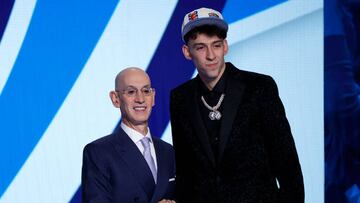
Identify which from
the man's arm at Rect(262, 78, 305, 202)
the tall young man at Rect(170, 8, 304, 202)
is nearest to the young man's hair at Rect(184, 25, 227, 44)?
the tall young man at Rect(170, 8, 304, 202)

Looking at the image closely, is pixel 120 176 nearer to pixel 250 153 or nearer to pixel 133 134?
pixel 133 134

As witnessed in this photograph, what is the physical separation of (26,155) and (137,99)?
3.87 feet

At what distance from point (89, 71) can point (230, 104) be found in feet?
4.44

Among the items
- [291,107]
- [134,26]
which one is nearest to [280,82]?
[291,107]

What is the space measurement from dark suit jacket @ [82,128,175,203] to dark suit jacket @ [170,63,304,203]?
16cm

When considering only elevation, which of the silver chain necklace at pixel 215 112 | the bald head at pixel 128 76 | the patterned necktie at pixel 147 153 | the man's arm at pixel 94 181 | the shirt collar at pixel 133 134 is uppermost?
the bald head at pixel 128 76

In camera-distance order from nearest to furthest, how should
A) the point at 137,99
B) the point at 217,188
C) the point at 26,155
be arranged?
the point at 217,188
the point at 137,99
the point at 26,155

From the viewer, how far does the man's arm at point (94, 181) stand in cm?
201

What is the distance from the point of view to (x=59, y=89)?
3127 mm

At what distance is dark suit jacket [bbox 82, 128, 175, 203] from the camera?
202 cm

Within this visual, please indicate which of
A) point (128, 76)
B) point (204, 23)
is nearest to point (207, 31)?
point (204, 23)

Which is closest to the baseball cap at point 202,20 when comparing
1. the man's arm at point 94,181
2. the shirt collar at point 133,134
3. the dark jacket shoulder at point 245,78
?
the dark jacket shoulder at point 245,78

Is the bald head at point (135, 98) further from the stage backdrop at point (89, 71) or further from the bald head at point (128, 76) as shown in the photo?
the stage backdrop at point (89, 71)

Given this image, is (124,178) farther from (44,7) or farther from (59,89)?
(44,7)
